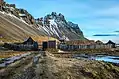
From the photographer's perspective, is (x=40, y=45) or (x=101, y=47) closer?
(x=40, y=45)

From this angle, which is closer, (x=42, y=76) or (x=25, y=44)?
(x=42, y=76)

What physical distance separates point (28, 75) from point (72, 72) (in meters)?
8.99

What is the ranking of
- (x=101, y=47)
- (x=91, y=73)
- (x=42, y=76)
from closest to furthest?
(x=42, y=76), (x=91, y=73), (x=101, y=47)

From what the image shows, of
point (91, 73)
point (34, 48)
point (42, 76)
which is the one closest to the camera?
point (42, 76)

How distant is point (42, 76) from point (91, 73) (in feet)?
35.8

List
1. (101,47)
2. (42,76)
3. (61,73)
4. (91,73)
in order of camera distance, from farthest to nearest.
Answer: (101,47), (91,73), (61,73), (42,76)

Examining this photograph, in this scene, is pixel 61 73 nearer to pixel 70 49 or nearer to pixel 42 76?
pixel 42 76

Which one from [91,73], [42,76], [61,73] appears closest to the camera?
[42,76]

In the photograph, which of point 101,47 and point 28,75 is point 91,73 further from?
point 101,47

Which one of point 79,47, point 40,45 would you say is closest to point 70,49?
point 79,47

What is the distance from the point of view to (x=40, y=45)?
167m

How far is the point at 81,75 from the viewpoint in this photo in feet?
160

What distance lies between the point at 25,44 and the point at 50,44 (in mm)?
14397

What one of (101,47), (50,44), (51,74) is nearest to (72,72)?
(51,74)
